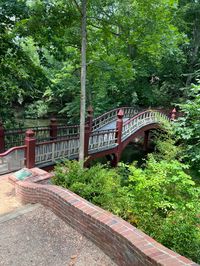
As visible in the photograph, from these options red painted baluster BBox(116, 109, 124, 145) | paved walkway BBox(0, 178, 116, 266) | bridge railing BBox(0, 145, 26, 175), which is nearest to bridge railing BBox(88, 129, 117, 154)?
red painted baluster BBox(116, 109, 124, 145)

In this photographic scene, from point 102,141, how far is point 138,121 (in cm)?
409

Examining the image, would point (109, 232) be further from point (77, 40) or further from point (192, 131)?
point (77, 40)

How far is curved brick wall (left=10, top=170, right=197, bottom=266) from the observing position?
2406 mm

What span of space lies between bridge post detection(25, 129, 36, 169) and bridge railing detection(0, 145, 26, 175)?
0.13m

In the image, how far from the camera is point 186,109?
8273mm

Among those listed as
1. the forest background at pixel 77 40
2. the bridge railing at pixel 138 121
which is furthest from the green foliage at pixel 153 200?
the bridge railing at pixel 138 121

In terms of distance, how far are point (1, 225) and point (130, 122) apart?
929cm

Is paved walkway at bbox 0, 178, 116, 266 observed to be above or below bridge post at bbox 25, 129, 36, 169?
below

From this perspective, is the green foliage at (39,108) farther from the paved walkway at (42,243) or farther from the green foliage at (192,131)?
the paved walkway at (42,243)

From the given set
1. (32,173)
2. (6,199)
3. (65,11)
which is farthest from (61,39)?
(6,199)

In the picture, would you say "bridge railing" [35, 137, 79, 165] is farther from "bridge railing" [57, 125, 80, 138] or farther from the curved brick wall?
the curved brick wall

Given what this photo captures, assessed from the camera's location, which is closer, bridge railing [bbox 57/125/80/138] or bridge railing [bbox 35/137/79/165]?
bridge railing [bbox 35/137/79/165]

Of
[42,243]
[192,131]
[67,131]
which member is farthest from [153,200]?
[67,131]

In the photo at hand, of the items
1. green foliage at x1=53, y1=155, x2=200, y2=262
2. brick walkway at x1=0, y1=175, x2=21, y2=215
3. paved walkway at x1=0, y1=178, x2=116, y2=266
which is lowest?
brick walkway at x1=0, y1=175, x2=21, y2=215
